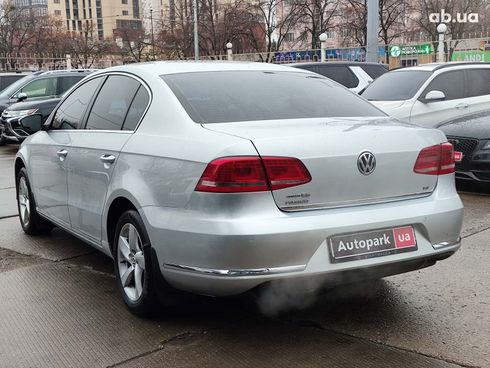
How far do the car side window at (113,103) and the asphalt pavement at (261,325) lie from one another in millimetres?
1201

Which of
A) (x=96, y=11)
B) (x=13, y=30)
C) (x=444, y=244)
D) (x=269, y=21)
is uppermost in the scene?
(x=96, y=11)

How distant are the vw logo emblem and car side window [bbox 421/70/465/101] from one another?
6794 mm

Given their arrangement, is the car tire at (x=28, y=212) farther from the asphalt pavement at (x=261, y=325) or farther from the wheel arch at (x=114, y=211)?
the wheel arch at (x=114, y=211)

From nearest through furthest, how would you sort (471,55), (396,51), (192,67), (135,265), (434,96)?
(135,265)
(192,67)
(434,96)
(396,51)
(471,55)

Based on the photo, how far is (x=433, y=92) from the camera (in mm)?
9219

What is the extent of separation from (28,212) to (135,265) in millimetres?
2531

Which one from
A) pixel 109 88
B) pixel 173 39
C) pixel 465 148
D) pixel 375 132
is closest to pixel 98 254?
pixel 109 88

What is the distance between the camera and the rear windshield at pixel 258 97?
11.9ft

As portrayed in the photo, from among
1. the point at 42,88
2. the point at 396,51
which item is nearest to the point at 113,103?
the point at 42,88

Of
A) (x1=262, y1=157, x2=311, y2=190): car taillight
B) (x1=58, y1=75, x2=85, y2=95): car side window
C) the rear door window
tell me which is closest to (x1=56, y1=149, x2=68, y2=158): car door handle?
(x1=262, y1=157, x2=311, y2=190): car taillight

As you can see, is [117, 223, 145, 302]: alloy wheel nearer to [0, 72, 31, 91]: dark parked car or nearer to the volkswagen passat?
the volkswagen passat

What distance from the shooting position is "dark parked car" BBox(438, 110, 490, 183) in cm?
735

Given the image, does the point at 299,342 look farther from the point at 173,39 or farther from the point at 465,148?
the point at 173,39

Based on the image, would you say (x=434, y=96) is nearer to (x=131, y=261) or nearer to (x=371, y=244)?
(x=371, y=244)
